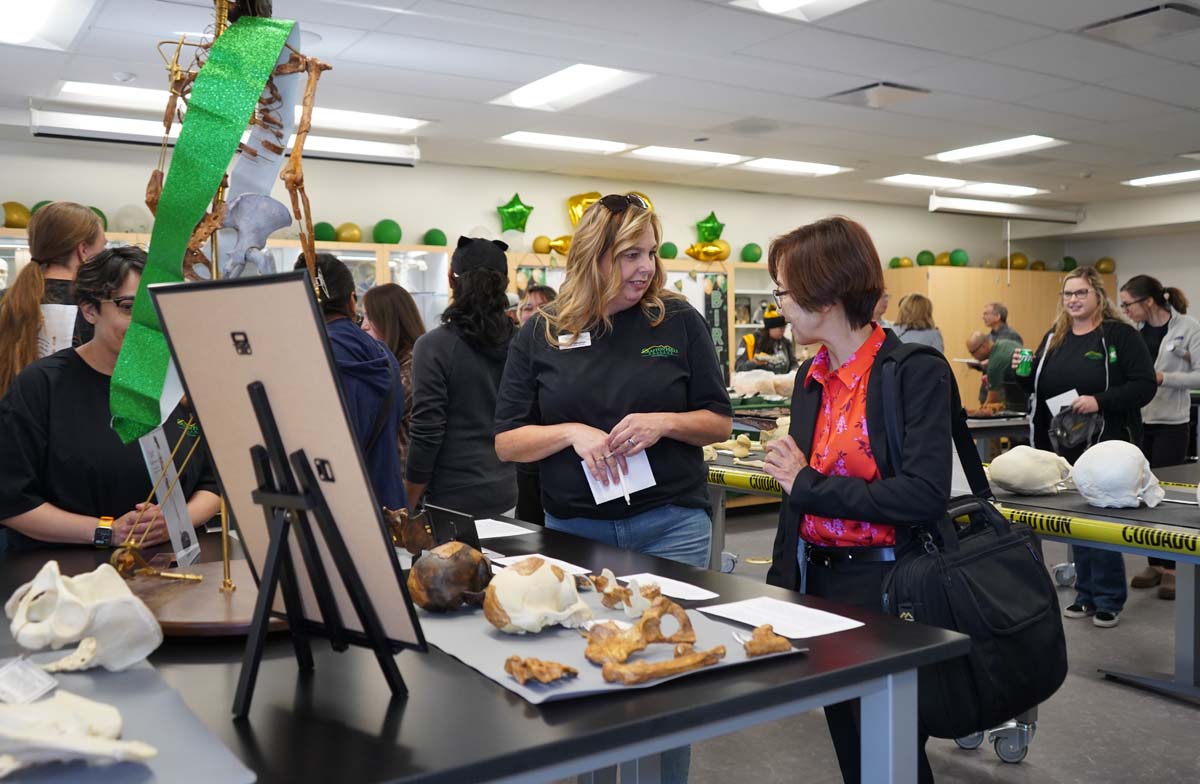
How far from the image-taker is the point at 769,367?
7.56 m

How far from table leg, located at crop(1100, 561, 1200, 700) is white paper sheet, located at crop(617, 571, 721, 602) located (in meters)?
2.58

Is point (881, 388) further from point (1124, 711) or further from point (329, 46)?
point (329, 46)

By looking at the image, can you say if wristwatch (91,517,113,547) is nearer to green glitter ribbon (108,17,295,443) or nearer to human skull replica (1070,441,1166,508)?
green glitter ribbon (108,17,295,443)

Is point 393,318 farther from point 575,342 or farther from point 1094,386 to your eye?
point 1094,386

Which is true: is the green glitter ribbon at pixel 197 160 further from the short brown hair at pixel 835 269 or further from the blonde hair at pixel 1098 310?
the blonde hair at pixel 1098 310

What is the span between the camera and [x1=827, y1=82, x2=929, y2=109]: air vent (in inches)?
257

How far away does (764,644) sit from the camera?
119cm

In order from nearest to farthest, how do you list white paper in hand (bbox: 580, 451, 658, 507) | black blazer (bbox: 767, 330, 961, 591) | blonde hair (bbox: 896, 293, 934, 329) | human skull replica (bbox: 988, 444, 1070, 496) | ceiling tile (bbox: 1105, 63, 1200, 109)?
black blazer (bbox: 767, 330, 961, 591) < white paper in hand (bbox: 580, 451, 658, 507) < human skull replica (bbox: 988, 444, 1070, 496) < ceiling tile (bbox: 1105, 63, 1200, 109) < blonde hair (bbox: 896, 293, 934, 329)

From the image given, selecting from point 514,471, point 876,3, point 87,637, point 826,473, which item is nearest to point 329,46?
point 876,3

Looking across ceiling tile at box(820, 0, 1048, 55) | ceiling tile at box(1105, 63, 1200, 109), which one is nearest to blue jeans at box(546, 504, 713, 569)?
ceiling tile at box(820, 0, 1048, 55)

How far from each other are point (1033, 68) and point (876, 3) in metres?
1.80

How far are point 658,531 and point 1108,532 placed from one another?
126 centimetres

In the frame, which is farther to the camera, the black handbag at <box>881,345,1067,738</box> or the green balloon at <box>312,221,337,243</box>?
the green balloon at <box>312,221,337,243</box>

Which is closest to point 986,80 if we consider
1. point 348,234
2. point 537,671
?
point 348,234
